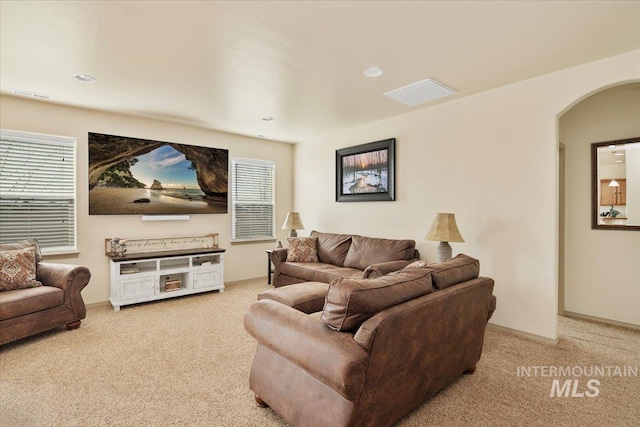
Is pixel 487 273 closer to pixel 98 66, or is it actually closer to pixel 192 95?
pixel 192 95

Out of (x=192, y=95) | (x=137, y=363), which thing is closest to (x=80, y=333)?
(x=137, y=363)

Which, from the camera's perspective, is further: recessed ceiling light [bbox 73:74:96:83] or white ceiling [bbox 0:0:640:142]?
recessed ceiling light [bbox 73:74:96:83]

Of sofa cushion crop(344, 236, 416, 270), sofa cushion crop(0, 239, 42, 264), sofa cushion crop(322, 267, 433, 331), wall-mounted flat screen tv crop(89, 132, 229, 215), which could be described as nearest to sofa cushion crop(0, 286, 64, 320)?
sofa cushion crop(0, 239, 42, 264)

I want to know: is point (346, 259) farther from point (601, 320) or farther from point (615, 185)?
point (615, 185)

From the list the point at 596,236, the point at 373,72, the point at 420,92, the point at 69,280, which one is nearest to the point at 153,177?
the point at 69,280

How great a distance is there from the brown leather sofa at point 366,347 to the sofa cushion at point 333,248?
2.58 meters

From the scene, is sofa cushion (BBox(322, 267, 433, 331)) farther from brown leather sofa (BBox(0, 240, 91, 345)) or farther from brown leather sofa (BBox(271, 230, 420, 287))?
brown leather sofa (BBox(0, 240, 91, 345))

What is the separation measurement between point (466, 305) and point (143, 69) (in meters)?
3.31

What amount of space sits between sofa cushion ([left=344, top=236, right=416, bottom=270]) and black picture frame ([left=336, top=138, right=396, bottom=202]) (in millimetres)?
628

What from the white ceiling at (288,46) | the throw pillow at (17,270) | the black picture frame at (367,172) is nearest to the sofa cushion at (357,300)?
the white ceiling at (288,46)

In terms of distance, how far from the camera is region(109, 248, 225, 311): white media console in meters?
4.10

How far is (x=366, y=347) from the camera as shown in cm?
148

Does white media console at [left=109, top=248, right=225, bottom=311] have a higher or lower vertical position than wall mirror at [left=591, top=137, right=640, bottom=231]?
lower

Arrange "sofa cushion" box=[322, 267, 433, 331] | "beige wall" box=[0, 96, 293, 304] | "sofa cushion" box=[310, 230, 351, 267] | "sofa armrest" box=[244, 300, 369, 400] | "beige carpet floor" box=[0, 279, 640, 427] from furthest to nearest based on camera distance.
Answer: "sofa cushion" box=[310, 230, 351, 267] < "beige wall" box=[0, 96, 293, 304] < "beige carpet floor" box=[0, 279, 640, 427] < "sofa cushion" box=[322, 267, 433, 331] < "sofa armrest" box=[244, 300, 369, 400]
